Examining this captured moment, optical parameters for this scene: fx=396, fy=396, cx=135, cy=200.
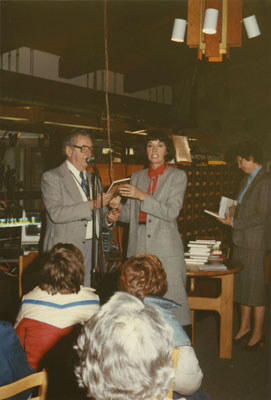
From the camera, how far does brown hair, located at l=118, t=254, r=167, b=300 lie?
170 cm

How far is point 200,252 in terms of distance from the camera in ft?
10.7

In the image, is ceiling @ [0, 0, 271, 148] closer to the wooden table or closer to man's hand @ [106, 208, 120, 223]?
man's hand @ [106, 208, 120, 223]

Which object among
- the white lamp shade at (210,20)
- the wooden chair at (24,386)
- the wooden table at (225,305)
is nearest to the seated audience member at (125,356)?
the wooden chair at (24,386)

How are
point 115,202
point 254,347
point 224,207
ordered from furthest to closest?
point 224,207 < point 254,347 < point 115,202

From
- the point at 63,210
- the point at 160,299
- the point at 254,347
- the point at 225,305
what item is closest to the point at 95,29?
the point at 63,210

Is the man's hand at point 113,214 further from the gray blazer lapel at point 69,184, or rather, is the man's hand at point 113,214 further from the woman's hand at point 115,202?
the gray blazer lapel at point 69,184

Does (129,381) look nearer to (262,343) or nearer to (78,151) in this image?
(78,151)

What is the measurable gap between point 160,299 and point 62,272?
1.70ft

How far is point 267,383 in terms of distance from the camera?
2.83 m

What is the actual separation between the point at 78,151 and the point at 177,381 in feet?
5.31

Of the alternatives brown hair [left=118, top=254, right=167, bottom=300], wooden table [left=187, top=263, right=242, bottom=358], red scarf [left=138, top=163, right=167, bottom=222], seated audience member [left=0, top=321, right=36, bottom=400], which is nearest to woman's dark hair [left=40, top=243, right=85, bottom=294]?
brown hair [left=118, top=254, right=167, bottom=300]

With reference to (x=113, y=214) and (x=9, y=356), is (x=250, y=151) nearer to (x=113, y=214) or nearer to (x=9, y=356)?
(x=113, y=214)

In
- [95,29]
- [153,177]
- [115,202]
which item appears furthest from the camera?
[95,29]

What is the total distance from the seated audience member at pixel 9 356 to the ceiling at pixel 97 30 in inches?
141
